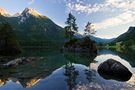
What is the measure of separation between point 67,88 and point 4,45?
83769mm

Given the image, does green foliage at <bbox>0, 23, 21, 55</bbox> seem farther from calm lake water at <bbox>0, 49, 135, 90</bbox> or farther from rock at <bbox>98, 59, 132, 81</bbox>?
rock at <bbox>98, 59, 132, 81</bbox>

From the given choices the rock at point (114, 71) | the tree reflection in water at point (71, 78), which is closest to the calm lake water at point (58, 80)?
the tree reflection in water at point (71, 78)

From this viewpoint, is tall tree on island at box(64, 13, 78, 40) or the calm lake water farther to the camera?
tall tree on island at box(64, 13, 78, 40)

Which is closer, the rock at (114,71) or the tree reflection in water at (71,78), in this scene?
the tree reflection in water at (71,78)

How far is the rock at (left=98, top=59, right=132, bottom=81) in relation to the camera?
29.9 meters

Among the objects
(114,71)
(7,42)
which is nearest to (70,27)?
(7,42)

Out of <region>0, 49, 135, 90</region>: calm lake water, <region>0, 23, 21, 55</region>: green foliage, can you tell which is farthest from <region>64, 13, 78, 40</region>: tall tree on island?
<region>0, 49, 135, 90</region>: calm lake water

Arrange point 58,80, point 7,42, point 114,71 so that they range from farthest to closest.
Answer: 1. point 7,42
2. point 114,71
3. point 58,80

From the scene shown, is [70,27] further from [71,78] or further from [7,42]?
[71,78]

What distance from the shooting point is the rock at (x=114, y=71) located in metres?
29.9

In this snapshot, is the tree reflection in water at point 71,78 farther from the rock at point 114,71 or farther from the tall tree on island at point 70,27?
the tall tree on island at point 70,27

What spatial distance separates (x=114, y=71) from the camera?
3170cm

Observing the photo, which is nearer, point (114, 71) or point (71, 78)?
point (71, 78)

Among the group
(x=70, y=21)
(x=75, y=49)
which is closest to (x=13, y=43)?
(x=75, y=49)
